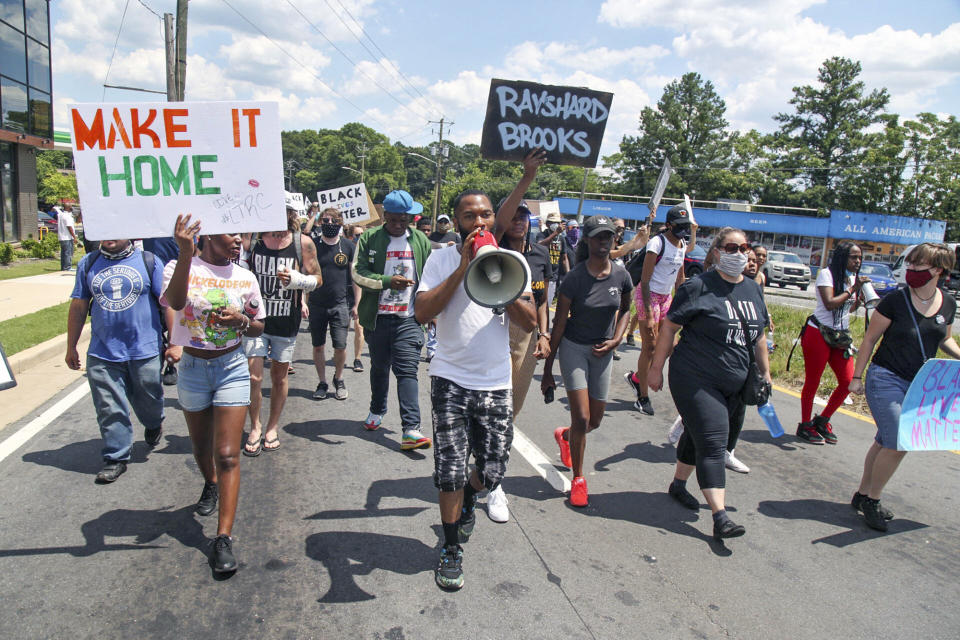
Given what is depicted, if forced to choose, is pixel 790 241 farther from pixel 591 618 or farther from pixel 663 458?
pixel 591 618

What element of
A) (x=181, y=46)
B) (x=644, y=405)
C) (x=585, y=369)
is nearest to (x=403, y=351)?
(x=585, y=369)

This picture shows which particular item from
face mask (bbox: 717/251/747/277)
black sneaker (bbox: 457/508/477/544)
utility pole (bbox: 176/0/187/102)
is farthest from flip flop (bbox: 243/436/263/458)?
utility pole (bbox: 176/0/187/102)

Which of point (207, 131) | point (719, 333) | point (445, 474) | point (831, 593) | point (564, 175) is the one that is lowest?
point (831, 593)

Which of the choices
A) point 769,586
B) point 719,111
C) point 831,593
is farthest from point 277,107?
point 719,111

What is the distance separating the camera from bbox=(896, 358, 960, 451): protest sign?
3.98 m

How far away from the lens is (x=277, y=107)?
3.30 meters

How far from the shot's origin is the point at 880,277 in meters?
23.3

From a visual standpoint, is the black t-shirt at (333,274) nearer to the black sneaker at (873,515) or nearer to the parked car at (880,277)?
the black sneaker at (873,515)

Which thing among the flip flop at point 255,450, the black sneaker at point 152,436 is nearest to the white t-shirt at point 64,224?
the black sneaker at point 152,436

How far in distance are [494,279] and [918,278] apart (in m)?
3.11

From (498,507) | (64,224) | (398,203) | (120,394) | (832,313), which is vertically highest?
(398,203)

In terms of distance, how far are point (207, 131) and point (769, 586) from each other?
3833mm

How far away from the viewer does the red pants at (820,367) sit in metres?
5.79

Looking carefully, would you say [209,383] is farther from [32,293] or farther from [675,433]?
[32,293]
